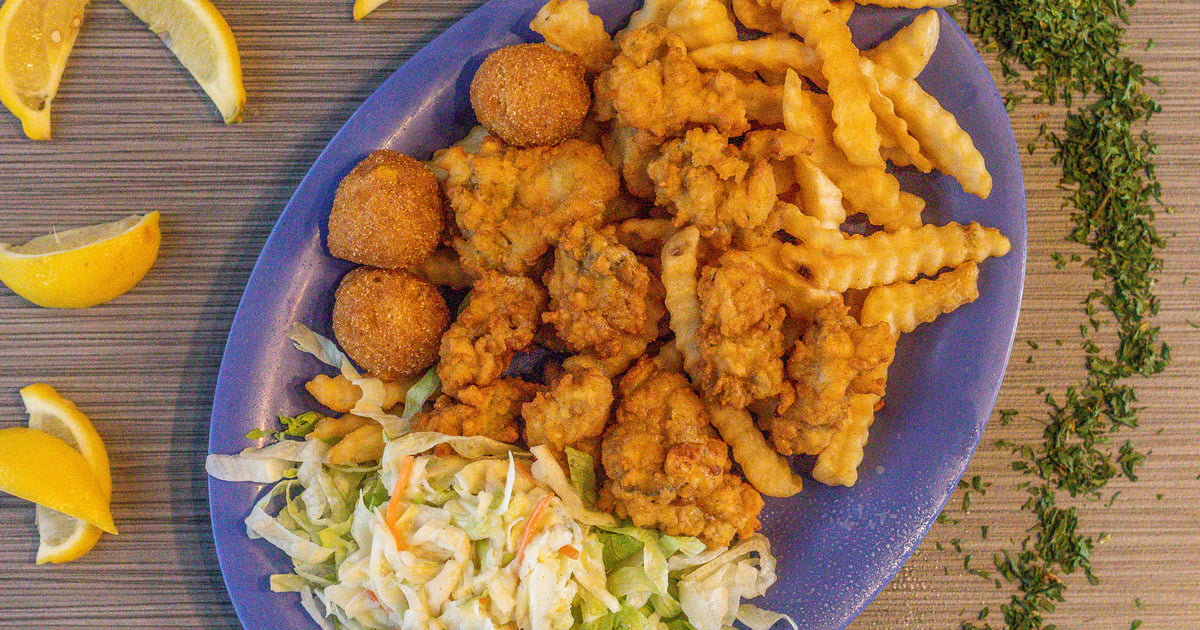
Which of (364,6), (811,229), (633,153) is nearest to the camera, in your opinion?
(811,229)

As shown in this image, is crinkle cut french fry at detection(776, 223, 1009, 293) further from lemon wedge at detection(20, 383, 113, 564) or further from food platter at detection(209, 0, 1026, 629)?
lemon wedge at detection(20, 383, 113, 564)

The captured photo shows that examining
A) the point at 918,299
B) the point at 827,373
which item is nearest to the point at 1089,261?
the point at 918,299

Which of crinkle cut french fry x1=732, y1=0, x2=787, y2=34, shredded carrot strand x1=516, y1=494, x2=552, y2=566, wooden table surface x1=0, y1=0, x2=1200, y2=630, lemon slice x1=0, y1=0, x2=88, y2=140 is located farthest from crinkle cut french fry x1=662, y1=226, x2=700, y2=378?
lemon slice x1=0, y1=0, x2=88, y2=140

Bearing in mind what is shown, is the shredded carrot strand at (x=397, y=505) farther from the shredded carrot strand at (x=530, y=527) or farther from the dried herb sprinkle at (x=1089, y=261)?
the dried herb sprinkle at (x=1089, y=261)

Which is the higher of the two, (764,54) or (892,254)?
(764,54)

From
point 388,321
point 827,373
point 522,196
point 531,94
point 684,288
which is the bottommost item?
point 388,321

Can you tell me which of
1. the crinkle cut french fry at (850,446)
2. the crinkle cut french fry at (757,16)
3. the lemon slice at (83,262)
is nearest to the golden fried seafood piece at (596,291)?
the crinkle cut french fry at (850,446)

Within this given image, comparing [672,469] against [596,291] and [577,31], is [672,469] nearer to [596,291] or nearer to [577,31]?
[596,291]
